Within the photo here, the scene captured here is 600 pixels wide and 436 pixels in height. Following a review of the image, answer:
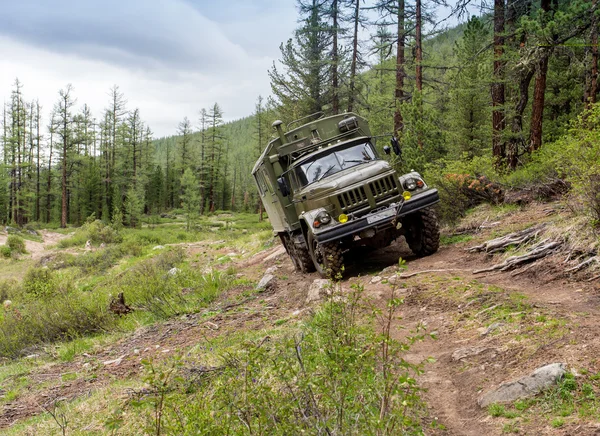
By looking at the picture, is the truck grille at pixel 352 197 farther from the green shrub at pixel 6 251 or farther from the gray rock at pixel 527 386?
the green shrub at pixel 6 251

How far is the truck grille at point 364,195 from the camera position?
8344 millimetres

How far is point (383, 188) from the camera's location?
846cm

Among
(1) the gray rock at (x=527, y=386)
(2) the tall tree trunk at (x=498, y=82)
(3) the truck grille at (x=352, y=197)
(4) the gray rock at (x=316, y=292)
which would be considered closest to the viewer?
(1) the gray rock at (x=527, y=386)

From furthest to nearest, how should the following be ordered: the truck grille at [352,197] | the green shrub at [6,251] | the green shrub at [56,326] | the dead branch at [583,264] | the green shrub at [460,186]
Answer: the green shrub at [6,251] < the green shrub at [460,186] < the green shrub at [56,326] < the truck grille at [352,197] < the dead branch at [583,264]

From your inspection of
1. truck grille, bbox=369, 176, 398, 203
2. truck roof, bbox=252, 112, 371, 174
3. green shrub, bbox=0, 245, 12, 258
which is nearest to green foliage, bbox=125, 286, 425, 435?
truck grille, bbox=369, 176, 398, 203

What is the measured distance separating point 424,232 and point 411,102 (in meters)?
9.31

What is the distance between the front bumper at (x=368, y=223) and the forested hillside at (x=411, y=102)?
160 cm

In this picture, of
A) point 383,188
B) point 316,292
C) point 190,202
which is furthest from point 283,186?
point 190,202

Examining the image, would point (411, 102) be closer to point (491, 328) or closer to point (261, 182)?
point (261, 182)

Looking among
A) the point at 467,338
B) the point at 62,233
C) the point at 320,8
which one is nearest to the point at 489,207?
the point at 467,338

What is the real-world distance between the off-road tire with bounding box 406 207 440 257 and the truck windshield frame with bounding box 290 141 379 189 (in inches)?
63.9

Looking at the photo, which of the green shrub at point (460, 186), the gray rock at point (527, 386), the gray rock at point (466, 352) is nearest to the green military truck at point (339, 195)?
the green shrub at point (460, 186)

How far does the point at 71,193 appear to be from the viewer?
2381 inches

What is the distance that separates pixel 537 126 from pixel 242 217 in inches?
1844
